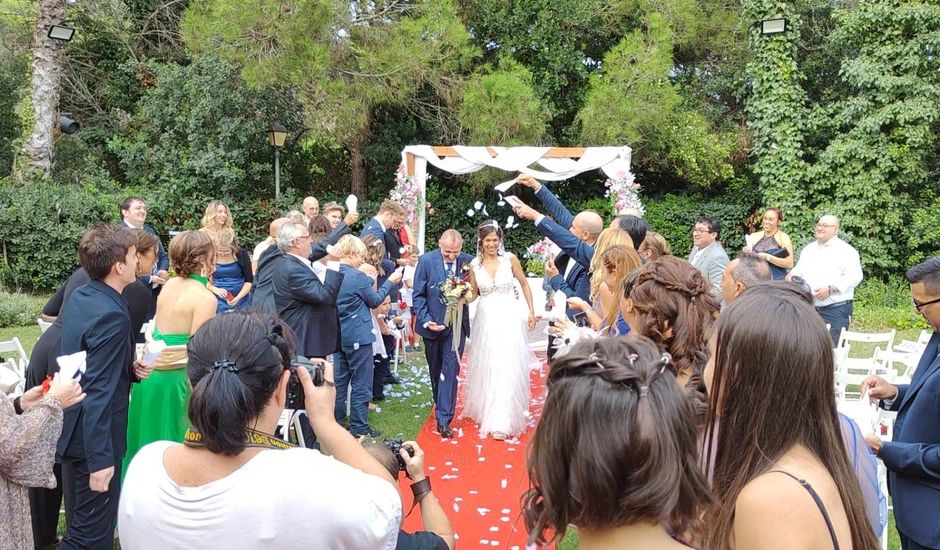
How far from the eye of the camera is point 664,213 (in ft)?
62.1

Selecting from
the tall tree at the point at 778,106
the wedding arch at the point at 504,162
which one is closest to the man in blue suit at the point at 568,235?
the wedding arch at the point at 504,162

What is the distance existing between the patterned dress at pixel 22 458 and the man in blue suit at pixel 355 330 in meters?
3.78

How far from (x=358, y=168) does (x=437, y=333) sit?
45.0 feet

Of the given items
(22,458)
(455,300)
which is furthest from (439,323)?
(22,458)

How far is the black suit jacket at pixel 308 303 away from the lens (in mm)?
5719

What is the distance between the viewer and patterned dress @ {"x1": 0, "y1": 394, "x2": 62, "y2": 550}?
265 centimetres

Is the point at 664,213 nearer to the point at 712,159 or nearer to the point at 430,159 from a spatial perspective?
the point at 712,159

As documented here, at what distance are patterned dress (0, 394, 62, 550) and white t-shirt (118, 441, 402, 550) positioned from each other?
1150mm

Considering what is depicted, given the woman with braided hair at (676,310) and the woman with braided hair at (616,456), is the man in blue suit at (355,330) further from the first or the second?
the woman with braided hair at (616,456)

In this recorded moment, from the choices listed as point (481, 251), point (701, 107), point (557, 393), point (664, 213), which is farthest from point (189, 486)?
point (701, 107)

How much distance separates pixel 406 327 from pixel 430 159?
542 centimetres

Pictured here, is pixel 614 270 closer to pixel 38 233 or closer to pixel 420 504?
pixel 420 504

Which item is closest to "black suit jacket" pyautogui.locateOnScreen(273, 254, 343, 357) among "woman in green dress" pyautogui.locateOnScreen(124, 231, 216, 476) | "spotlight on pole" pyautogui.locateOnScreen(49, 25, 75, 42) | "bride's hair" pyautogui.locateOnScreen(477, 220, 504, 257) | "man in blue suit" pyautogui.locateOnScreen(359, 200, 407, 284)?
"woman in green dress" pyautogui.locateOnScreen(124, 231, 216, 476)

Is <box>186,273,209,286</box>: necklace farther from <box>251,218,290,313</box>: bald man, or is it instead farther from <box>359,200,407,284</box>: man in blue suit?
<box>359,200,407,284</box>: man in blue suit
